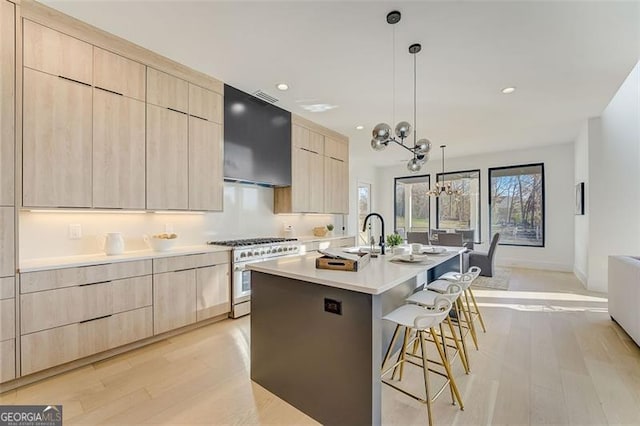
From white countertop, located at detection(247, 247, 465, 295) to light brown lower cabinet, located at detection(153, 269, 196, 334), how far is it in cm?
130

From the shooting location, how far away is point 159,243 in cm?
305

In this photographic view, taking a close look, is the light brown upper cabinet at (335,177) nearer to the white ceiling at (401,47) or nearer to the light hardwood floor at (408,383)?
the white ceiling at (401,47)

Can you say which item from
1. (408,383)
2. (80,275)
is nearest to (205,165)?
(80,275)

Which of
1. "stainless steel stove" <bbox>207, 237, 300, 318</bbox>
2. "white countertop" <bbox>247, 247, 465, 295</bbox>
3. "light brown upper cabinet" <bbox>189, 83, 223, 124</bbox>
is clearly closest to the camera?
"white countertop" <bbox>247, 247, 465, 295</bbox>

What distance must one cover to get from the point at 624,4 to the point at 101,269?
4.62 metres

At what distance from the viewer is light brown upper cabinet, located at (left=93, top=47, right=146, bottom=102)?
8.52ft

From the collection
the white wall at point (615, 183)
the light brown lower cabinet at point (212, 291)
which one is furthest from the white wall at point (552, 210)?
the light brown lower cabinet at point (212, 291)

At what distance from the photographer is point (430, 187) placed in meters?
8.21

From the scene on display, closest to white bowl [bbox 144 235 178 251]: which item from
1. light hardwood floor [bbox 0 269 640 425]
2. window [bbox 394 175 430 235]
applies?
light hardwood floor [bbox 0 269 640 425]

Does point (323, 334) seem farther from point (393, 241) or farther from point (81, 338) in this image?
point (81, 338)

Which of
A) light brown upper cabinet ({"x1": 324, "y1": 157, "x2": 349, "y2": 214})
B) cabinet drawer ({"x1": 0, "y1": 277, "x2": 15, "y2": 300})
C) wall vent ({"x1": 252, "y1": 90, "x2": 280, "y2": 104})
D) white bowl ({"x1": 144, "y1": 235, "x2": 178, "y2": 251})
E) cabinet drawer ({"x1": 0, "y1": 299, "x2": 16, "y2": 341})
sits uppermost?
wall vent ({"x1": 252, "y1": 90, "x2": 280, "y2": 104})

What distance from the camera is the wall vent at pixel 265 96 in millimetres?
3818

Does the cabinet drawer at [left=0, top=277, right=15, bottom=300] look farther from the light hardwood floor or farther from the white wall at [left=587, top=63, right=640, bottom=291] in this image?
the white wall at [left=587, top=63, right=640, bottom=291]

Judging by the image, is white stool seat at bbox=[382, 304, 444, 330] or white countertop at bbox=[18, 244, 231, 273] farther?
white countertop at bbox=[18, 244, 231, 273]
